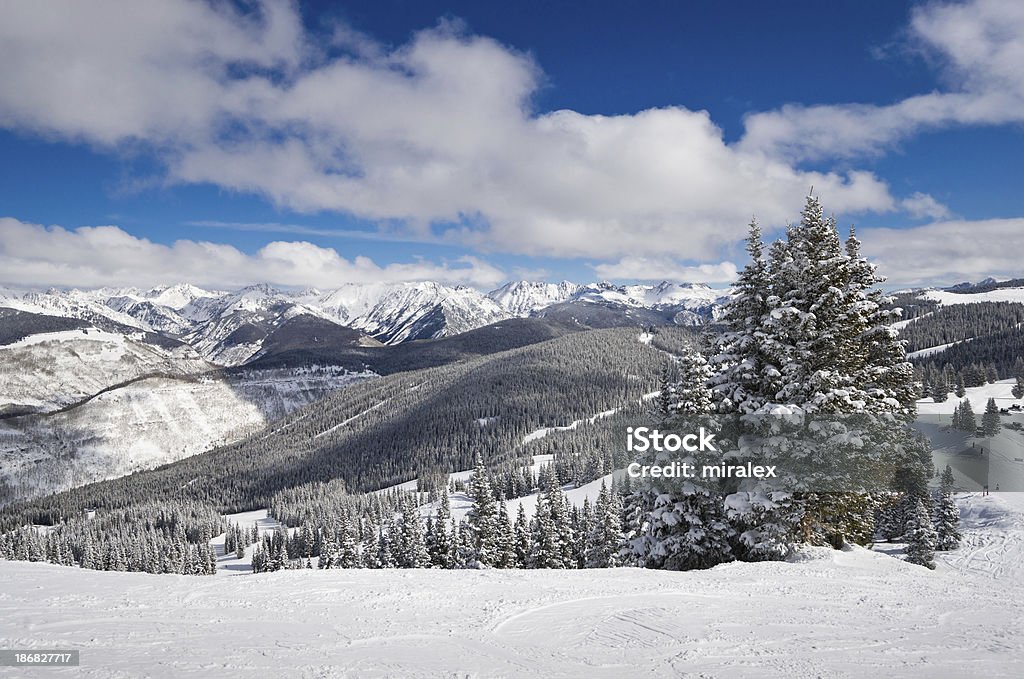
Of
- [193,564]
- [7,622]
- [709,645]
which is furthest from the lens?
[193,564]

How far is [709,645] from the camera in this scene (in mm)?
7770

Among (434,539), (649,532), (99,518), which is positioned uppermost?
(649,532)

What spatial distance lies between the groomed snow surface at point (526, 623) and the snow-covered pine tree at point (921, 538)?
97.2ft

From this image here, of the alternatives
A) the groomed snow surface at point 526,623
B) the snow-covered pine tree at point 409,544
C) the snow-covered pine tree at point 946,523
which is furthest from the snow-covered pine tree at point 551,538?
the snow-covered pine tree at point 946,523

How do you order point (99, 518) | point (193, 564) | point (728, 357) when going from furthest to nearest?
point (99, 518) → point (193, 564) → point (728, 357)

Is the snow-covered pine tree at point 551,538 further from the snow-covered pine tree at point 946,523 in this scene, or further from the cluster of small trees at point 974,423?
the cluster of small trees at point 974,423

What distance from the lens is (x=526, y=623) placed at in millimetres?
9023

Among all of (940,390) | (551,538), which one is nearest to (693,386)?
(551,538)

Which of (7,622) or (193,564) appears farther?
(193,564)

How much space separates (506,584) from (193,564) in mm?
97697

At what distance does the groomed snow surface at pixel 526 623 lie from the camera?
6.90 metres

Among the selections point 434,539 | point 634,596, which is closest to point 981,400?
point 434,539

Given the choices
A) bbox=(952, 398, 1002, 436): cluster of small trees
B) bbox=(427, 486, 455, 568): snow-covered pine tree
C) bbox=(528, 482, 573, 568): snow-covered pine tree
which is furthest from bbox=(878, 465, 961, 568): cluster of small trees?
bbox=(952, 398, 1002, 436): cluster of small trees

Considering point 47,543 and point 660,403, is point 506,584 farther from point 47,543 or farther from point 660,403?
point 47,543
